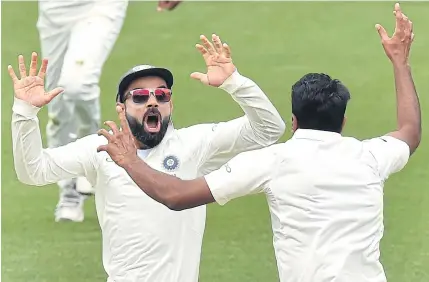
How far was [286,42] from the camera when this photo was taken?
1391 centimetres

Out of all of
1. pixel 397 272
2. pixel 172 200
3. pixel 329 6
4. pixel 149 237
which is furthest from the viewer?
pixel 329 6

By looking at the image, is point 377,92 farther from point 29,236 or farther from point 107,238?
point 107,238

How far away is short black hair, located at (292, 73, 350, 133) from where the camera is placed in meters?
4.68

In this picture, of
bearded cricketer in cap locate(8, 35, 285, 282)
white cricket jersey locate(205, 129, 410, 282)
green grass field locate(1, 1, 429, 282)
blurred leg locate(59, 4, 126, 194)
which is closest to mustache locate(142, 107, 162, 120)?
bearded cricketer in cap locate(8, 35, 285, 282)

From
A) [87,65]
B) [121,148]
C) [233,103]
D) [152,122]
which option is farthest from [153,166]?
[233,103]

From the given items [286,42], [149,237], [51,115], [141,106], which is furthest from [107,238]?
[286,42]

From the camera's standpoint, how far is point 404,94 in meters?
5.05

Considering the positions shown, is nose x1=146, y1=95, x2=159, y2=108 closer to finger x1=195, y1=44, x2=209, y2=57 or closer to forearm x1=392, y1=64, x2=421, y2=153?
finger x1=195, y1=44, x2=209, y2=57

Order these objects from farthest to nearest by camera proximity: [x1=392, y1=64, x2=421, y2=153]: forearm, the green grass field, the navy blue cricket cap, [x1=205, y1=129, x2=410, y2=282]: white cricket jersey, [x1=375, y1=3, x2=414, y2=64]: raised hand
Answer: the green grass field, the navy blue cricket cap, [x1=375, y1=3, x2=414, y2=64]: raised hand, [x1=392, y1=64, x2=421, y2=153]: forearm, [x1=205, y1=129, x2=410, y2=282]: white cricket jersey

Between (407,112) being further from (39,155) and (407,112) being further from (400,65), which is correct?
(39,155)

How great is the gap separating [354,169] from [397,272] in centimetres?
290

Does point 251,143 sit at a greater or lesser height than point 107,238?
greater

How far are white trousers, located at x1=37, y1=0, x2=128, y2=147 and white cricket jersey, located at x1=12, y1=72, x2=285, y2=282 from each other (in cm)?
263

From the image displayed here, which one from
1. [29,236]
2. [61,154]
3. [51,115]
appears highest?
[61,154]
